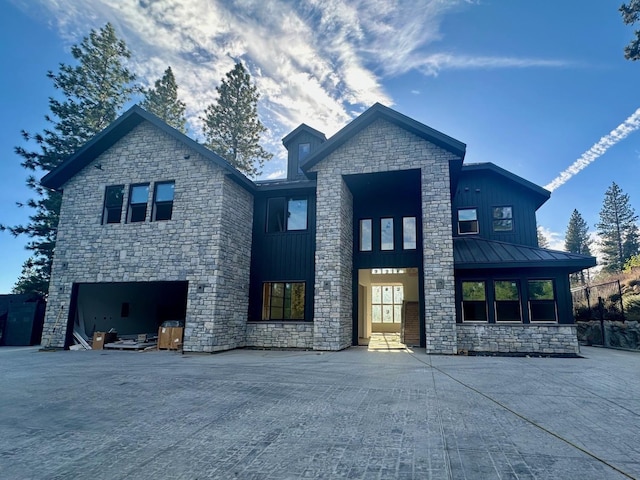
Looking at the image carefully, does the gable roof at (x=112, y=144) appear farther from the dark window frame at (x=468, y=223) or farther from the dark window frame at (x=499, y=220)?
the dark window frame at (x=499, y=220)

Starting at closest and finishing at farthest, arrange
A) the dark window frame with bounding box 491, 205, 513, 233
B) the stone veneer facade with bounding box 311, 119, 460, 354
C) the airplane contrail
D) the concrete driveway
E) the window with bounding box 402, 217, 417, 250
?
the concrete driveway
the stone veneer facade with bounding box 311, 119, 460, 354
the window with bounding box 402, 217, 417, 250
the dark window frame with bounding box 491, 205, 513, 233
the airplane contrail

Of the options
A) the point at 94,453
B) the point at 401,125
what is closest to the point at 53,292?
the point at 94,453

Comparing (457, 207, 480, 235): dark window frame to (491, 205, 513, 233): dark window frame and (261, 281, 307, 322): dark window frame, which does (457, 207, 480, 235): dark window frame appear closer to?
(491, 205, 513, 233): dark window frame

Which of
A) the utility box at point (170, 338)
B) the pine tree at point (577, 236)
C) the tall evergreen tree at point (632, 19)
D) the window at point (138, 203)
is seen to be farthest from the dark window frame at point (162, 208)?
the pine tree at point (577, 236)

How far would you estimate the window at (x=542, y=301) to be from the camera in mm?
11180

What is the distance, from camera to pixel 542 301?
11.3 metres

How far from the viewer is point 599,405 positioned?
5.07m

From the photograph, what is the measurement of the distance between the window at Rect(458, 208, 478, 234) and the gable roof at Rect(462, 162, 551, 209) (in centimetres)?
171

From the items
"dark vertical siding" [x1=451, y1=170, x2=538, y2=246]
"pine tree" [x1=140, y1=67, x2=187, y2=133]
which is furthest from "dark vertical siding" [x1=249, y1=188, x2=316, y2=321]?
"pine tree" [x1=140, y1=67, x2=187, y2=133]

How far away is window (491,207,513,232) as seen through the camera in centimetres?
1380

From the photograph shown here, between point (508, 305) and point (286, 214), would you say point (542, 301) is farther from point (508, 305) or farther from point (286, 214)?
point (286, 214)

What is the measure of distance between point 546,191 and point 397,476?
13.8 meters

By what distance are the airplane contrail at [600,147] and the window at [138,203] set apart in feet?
54.1

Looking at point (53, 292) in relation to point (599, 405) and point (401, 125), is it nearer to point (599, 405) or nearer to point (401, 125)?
point (401, 125)
